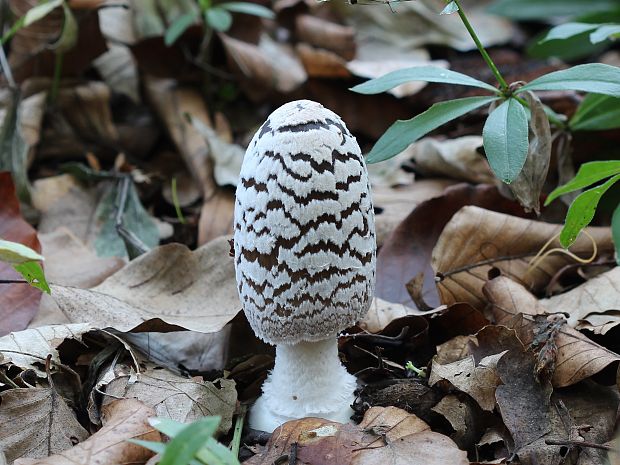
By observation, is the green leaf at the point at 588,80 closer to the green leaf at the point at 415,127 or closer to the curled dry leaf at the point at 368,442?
the green leaf at the point at 415,127

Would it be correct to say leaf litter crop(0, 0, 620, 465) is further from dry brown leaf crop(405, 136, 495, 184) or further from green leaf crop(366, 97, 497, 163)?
green leaf crop(366, 97, 497, 163)

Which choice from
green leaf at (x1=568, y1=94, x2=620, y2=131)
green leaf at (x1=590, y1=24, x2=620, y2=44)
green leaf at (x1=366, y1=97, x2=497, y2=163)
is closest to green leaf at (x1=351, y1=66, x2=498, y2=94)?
green leaf at (x1=366, y1=97, x2=497, y2=163)

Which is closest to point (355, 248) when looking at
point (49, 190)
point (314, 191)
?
point (314, 191)

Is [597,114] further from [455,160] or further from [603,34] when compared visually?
[455,160]

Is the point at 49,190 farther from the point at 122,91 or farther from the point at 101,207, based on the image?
the point at 122,91

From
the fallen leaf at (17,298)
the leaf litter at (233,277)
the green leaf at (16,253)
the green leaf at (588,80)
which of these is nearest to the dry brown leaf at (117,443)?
the leaf litter at (233,277)
